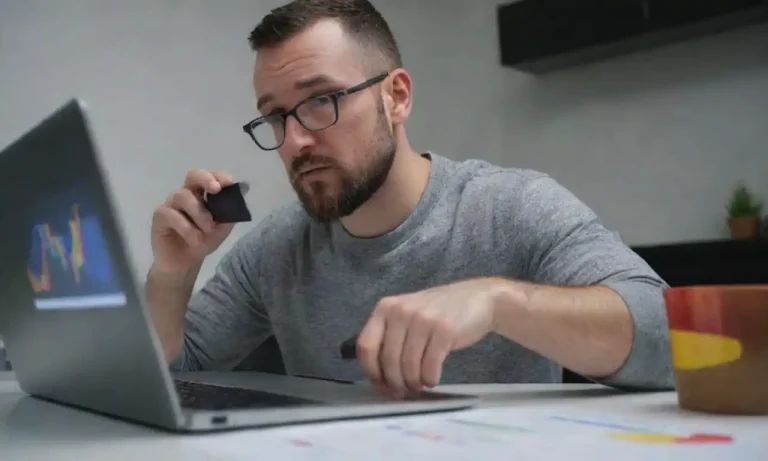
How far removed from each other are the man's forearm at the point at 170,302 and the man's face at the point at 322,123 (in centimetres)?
23

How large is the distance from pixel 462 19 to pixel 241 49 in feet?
3.04

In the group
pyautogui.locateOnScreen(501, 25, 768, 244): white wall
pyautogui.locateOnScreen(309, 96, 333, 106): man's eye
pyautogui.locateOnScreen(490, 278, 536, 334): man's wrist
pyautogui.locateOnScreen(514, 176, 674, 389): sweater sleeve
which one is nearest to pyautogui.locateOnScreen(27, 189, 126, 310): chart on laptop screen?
pyautogui.locateOnScreen(490, 278, 536, 334): man's wrist

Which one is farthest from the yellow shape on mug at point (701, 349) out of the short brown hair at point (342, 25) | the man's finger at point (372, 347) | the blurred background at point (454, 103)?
the blurred background at point (454, 103)

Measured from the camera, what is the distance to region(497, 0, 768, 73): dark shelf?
1.96m

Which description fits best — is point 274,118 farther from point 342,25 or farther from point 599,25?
point 599,25

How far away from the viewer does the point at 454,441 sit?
1.48 feet

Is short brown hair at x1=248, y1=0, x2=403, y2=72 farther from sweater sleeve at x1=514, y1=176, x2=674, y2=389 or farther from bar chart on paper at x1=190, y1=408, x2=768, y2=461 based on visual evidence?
bar chart on paper at x1=190, y1=408, x2=768, y2=461

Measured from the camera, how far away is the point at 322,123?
1.14 meters

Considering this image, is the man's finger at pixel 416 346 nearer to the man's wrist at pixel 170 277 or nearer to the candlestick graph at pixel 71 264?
the candlestick graph at pixel 71 264

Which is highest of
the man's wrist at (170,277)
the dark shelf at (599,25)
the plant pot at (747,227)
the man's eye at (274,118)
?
the dark shelf at (599,25)

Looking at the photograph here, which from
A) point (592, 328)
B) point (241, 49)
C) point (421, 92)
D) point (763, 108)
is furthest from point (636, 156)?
point (592, 328)

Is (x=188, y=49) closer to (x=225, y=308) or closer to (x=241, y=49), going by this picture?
(x=241, y=49)

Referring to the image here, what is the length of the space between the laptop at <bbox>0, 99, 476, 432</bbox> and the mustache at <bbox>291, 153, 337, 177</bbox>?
1.67ft

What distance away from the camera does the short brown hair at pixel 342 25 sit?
47.1 inches
